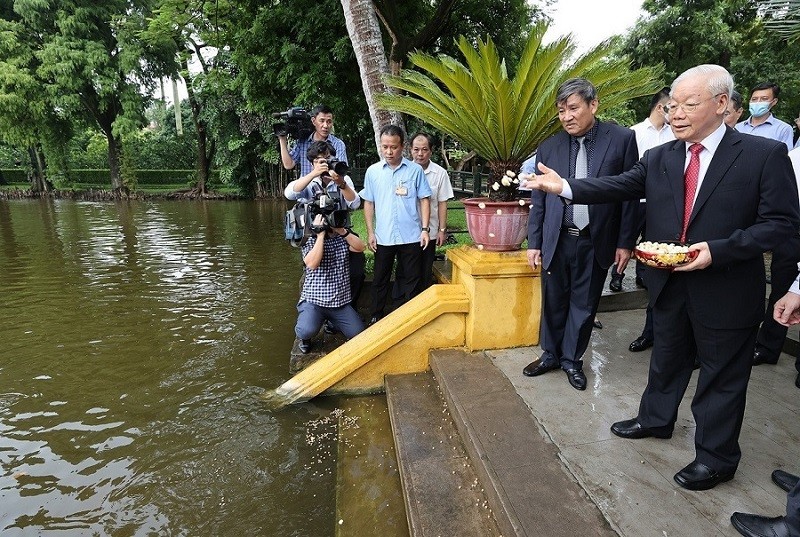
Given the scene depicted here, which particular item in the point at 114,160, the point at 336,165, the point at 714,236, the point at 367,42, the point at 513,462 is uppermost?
the point at 367,42

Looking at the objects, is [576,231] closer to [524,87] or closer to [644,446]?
[644,446]

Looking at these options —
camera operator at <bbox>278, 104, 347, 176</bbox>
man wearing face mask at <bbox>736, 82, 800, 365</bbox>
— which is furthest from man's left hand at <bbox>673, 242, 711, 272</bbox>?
camera operator at <bbox>278, 104, 347, 176</bbox>

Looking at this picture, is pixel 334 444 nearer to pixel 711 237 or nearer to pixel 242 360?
pixel 242 360

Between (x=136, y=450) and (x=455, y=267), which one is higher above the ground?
(x=455, y=267)

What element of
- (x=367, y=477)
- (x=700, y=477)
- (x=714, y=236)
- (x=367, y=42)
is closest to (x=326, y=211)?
(x=367, y=477)

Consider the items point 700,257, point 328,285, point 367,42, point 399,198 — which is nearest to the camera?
point 700,257

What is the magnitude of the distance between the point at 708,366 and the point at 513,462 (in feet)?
3.32

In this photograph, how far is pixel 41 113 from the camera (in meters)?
23.3

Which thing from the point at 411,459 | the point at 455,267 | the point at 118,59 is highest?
the point at 118,59

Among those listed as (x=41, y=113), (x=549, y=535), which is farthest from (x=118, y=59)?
(x=549, y=535)

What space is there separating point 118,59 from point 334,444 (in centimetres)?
2755

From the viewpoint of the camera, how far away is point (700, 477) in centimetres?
209

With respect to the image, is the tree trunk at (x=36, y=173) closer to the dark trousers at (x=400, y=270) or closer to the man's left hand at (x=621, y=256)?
the dark trousers at (x=400, y=270)

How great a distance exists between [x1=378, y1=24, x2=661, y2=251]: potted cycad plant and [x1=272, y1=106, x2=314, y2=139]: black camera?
1.34 meters
